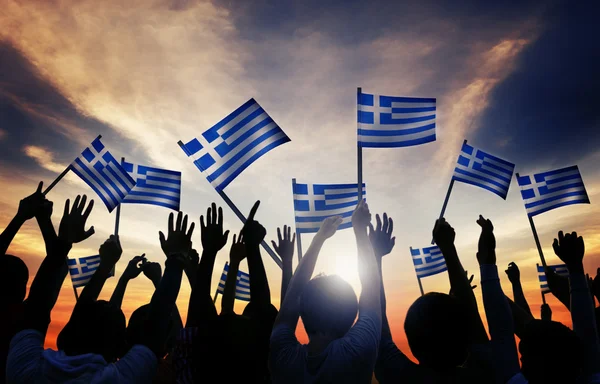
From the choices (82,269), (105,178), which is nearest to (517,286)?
(105,178)

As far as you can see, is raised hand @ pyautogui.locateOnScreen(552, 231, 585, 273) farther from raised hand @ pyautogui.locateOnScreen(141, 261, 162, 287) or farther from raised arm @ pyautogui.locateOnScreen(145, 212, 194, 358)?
raised hand @ pyautogui.locateOnScreen(141, 261, 162, 287)

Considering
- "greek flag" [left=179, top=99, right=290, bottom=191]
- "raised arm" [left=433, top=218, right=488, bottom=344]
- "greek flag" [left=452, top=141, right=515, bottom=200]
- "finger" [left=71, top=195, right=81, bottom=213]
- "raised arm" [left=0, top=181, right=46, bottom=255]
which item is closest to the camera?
"raised arm" [left=433, top=218, right=488, bottom=344]

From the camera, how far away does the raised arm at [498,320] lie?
8.78ft

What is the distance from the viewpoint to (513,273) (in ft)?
20.8

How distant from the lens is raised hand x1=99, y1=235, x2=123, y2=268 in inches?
192

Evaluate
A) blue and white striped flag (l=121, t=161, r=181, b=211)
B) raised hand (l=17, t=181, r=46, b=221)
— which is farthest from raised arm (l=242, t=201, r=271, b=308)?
blue and white striped flag (l=121, t=161, r=181, b=211)

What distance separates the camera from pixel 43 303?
115 inches

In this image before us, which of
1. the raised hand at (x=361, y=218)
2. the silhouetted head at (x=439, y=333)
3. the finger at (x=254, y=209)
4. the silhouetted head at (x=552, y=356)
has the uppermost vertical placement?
the finger at (x=254, y=209)

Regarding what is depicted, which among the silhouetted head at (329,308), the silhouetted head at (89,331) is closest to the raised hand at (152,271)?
the silhouetted head at (89,331)

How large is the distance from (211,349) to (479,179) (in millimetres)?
11821

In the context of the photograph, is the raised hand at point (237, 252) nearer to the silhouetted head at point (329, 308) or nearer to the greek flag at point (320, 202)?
the silhouetted head at point (329, 308)

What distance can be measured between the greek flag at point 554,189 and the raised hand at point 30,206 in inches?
567

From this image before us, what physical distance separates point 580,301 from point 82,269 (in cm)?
1658

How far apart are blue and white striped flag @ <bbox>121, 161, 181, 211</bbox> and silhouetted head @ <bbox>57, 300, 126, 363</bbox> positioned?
374 inches
